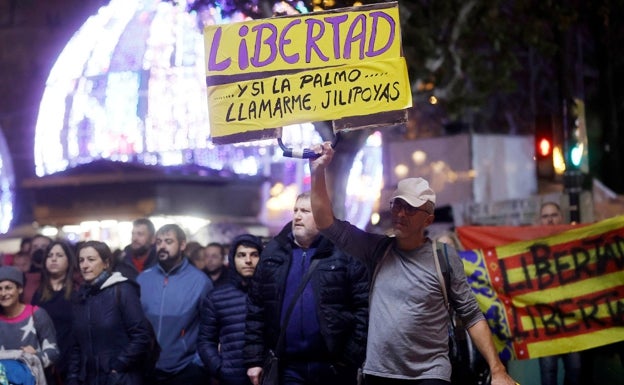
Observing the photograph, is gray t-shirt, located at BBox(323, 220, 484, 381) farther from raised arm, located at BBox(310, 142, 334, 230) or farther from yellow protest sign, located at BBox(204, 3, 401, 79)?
yellow protest sign, located at BBox(204, 3, 401, 79)

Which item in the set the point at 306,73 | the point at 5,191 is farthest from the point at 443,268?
the point at 5,191

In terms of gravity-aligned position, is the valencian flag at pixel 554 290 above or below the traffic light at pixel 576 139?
below

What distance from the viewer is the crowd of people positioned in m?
6.79

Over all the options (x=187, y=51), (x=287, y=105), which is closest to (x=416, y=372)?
(x=287, y=105)

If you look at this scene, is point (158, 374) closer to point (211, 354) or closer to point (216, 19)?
point (211, 354)

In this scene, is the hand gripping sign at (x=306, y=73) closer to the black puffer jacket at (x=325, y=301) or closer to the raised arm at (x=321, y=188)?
the raised arm at (x=321, y=188)

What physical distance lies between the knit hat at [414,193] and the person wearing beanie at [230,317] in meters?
2.13

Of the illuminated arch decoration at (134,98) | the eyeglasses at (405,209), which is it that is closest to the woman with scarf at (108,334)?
the eyeglasses at (405,209)

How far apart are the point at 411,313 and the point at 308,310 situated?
37.5 inches

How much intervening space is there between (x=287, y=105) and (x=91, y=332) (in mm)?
2729

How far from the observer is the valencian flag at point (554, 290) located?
9.89 metres

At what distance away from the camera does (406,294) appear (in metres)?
6.75

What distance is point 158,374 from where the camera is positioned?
973 centimetres

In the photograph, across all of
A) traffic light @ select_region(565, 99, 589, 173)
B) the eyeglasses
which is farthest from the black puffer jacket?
traffic light @ select_region(565, 99, 589, 173)
